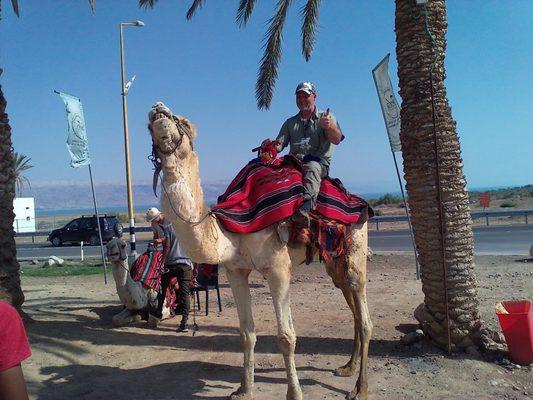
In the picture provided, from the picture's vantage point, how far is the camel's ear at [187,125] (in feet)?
13.4

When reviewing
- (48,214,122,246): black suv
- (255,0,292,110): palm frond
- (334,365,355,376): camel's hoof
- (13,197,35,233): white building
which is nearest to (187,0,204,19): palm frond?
(255,0,292,110): palm frond

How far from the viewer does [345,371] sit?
5523mm

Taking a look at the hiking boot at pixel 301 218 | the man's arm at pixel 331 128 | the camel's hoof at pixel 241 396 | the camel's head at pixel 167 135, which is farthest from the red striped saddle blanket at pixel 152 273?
the camel's head at pixel 167 135

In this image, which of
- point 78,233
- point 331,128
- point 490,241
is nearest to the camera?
point 331,128

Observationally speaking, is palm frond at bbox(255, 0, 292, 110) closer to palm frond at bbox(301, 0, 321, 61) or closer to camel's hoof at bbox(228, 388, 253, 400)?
palm frond at bbox(301, 0, 321, 61)

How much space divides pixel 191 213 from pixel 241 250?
746 mm

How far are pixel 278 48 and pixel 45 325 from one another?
7.39 meters

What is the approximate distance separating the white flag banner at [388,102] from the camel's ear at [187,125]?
6.94 m

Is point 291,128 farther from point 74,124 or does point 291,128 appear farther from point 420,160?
point 74,124

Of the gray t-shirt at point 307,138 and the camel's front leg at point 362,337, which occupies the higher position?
the gray t-shirt at point 307,138

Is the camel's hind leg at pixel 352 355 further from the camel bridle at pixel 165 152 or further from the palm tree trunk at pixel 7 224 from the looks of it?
the palm tree trunk at pixel 7 224

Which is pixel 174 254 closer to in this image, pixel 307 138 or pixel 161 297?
pixel 161 297

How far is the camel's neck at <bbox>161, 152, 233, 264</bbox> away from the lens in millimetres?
4047

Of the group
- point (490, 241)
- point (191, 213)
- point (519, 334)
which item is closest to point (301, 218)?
point (191, 213)
